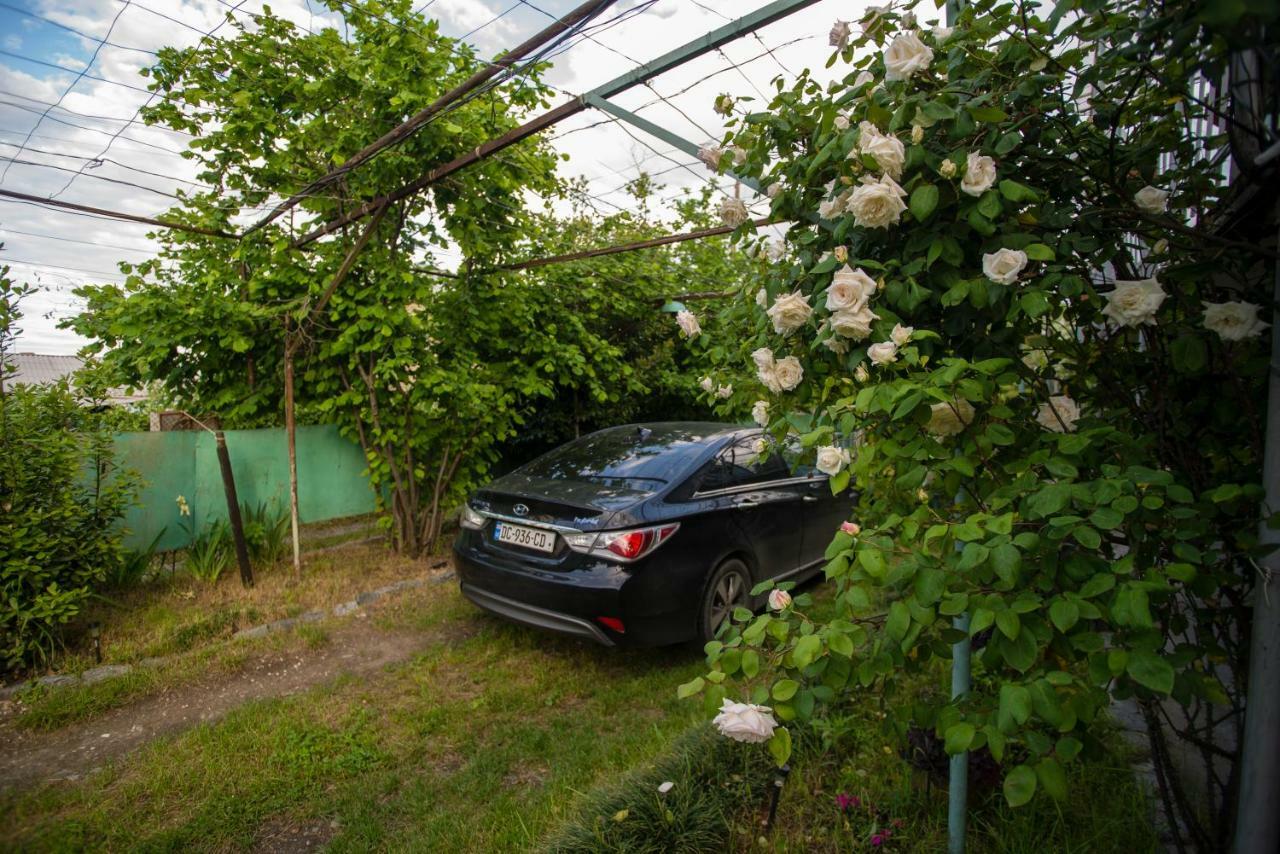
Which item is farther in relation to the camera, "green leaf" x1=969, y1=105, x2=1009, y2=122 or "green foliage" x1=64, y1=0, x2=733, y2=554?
"green foliage" x1=64, y1=0, x2=733, y2=554

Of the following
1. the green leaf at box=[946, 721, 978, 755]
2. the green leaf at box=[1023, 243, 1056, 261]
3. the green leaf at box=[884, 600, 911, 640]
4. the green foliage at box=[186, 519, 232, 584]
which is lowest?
the green foliage at box=[186, 519, 232, 584]

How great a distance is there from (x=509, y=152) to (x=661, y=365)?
377cm

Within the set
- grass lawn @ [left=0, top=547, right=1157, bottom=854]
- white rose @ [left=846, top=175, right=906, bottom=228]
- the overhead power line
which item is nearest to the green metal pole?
grass lawn @ [left=0, top=547, right=1157, bottom=854]

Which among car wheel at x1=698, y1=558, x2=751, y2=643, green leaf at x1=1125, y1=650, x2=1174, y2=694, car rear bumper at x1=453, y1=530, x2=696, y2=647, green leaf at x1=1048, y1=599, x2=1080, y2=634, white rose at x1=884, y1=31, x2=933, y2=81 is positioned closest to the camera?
green leaf at x1=1125, y1=650, x2=1174, y2=694

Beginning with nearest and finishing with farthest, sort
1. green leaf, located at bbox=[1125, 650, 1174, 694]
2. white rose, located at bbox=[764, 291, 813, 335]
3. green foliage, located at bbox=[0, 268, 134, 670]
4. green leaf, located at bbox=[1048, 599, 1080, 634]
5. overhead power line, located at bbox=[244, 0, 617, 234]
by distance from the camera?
green leaf, located at bbox=[1125, 650, 1174, 694] < green leaf, located at bbox=[1048, 599, 1080, 634] < white rose, located at bbox=[764, 291, 813, 335] < overhead power line, located at bbox=[244, 0, 617, 234] < green foliage, located at bbox=[0, 268, 134, 670]

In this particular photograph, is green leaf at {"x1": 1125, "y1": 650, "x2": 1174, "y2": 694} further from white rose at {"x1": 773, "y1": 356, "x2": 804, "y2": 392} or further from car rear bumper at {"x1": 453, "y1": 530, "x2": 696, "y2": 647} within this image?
car rear bumper at {"x1": 453, "y1": 530, "x2": 696, "y2": 647}

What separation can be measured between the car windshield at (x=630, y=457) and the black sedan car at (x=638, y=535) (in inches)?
0.5

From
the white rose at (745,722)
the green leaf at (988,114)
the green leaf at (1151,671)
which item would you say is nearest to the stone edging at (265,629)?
the white rose at (745,722)

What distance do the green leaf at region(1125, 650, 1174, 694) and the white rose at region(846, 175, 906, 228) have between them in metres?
1.02

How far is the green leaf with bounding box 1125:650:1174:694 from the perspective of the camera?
109 cm

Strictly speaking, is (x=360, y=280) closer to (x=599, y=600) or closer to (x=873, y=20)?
(x=599, y=600)

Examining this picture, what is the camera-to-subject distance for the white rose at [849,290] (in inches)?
61.0

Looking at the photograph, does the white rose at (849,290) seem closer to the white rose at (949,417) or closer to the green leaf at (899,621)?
the white rose at (949,417)

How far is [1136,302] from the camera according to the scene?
148 centimetres
